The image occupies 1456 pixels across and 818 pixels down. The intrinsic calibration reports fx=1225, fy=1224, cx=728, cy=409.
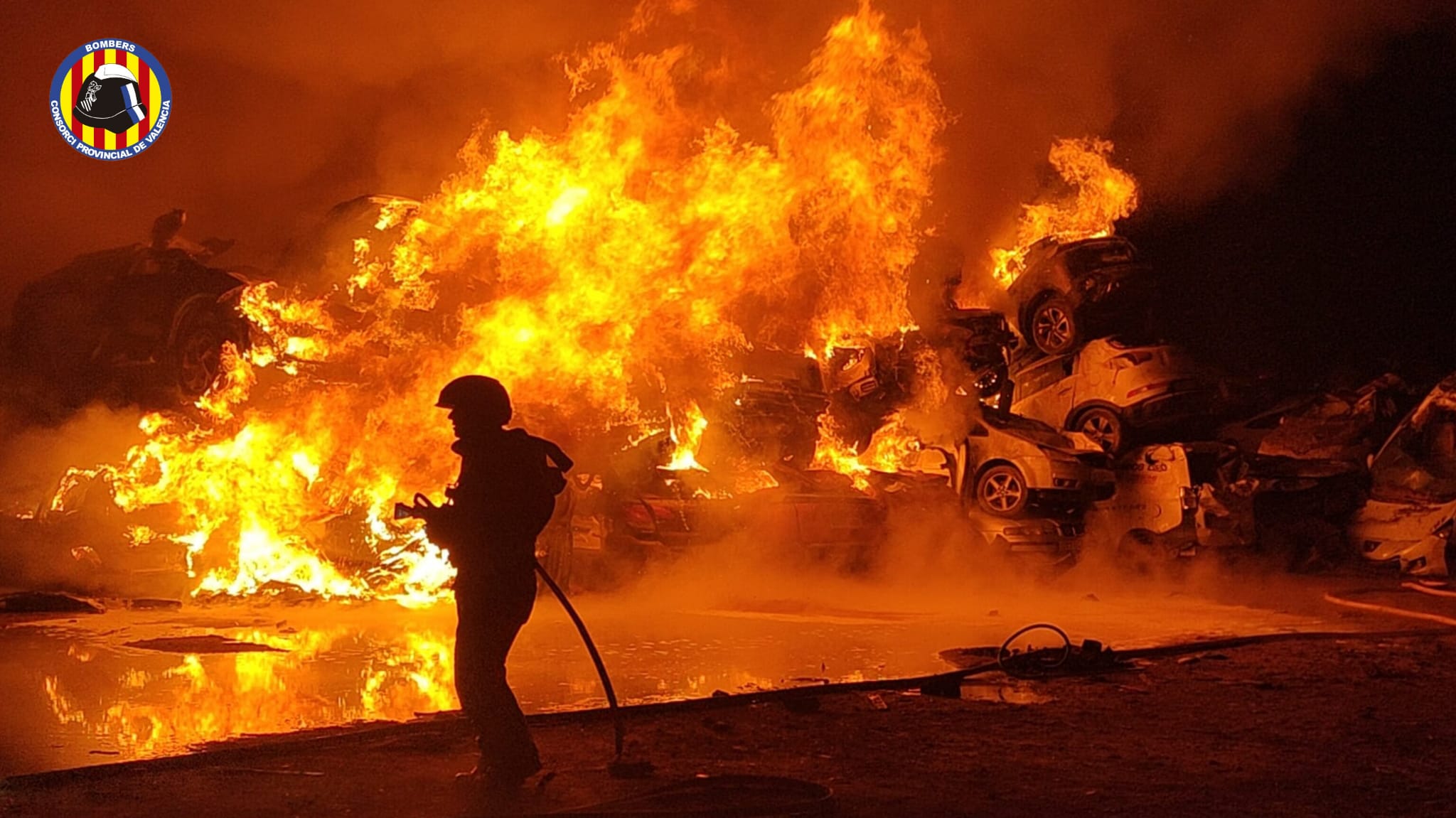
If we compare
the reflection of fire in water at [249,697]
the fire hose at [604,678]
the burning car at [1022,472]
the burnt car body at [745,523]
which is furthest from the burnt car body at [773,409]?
the fire hose at [604,678]

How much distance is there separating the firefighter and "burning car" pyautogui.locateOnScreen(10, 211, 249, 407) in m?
9.21

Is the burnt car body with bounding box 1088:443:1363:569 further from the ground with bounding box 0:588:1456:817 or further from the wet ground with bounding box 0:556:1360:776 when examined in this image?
the ground with bounding box 0:588:1456:817

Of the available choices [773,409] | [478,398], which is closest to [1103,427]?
[773,409]

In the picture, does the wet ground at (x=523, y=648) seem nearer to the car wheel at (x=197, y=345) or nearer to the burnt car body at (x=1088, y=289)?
the car wheel at (x=197, y=345)

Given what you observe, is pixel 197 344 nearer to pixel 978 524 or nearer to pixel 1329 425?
pixel 978 524

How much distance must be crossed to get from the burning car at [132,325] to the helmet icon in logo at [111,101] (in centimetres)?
249

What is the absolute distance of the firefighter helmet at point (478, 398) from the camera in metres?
5.35

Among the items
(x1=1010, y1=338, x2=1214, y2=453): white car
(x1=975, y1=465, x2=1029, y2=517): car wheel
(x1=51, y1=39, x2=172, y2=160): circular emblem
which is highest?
(x1=51, y1=39, x2=172, y2=160): circular emblem

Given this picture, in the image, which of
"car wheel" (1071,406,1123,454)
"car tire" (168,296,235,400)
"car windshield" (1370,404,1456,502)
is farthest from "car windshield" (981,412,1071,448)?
"car tire" (168,296,235,400)

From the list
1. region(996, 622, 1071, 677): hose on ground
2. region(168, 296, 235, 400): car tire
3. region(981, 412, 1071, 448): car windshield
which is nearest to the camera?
region(996, 622, 1071, 677): hose on ground

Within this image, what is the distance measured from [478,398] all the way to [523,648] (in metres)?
4.12

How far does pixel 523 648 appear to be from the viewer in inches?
356

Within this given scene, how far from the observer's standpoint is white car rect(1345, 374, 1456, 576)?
48.6 feet

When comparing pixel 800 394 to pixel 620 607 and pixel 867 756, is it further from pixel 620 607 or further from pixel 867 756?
pixel 867 756
